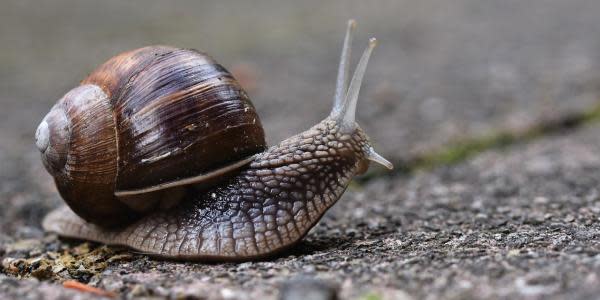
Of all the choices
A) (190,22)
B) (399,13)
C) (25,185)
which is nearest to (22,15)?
(190,22)

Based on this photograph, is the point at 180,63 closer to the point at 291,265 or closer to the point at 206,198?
the point at 206,198

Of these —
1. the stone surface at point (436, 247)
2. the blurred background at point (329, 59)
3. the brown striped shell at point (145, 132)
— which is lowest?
the stone surface at point (436, 247)

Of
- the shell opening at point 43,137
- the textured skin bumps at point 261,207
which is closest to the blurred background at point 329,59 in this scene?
the shell opening at point 43,137

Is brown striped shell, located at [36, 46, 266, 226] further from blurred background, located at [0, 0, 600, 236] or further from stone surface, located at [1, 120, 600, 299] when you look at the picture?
blurred background, located at [0, 0, 600, 236]

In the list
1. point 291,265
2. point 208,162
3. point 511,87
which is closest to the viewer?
point 291,265

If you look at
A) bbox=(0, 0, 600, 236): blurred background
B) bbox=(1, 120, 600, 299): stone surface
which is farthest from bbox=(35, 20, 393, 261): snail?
bbox=(0, 0, 600, 236): blurred background

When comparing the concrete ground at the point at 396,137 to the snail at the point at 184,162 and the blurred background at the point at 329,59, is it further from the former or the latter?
the snail at the point at 184,162

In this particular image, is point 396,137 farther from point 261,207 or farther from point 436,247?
point 436,247
